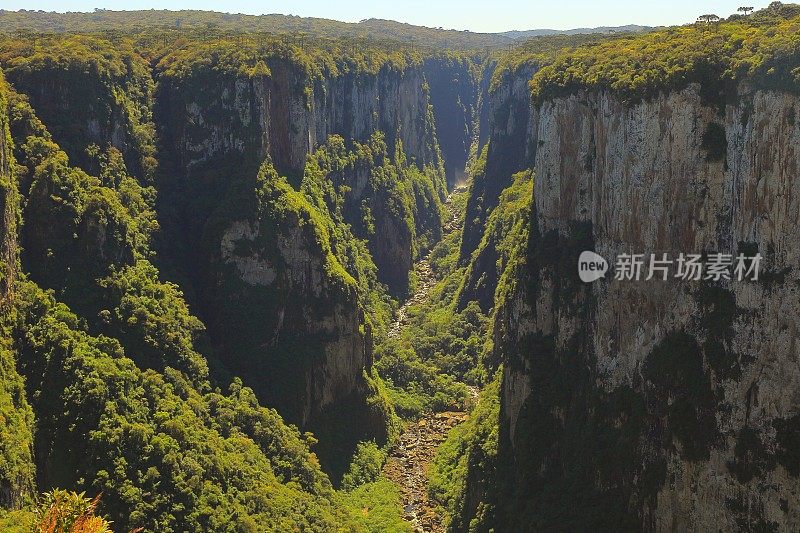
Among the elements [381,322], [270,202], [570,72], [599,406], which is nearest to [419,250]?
[381,322]

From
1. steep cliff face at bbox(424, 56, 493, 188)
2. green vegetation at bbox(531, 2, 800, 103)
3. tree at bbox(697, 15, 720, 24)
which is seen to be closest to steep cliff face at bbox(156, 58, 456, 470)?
green vegetation at bbox(531, 2, 800, 103)

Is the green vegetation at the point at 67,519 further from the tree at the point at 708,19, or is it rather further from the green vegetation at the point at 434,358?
the green vegetation at the point at 434,358

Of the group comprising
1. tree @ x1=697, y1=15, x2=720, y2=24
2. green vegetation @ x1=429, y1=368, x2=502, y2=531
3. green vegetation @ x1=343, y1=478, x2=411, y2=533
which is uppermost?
tree @ x1=697, y1=15, x2=720, y2=24

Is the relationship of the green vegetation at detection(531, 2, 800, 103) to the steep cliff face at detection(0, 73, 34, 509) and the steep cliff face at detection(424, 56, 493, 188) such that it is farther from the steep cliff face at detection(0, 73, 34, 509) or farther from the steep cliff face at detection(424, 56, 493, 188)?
the steep cliff face at detection(424, 56, 493, 188)

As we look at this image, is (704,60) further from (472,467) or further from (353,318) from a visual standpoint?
(353,318)

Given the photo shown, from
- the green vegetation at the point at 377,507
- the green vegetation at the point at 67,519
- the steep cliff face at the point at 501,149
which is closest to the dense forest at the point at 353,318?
the green vegetation at the point at 67,519
